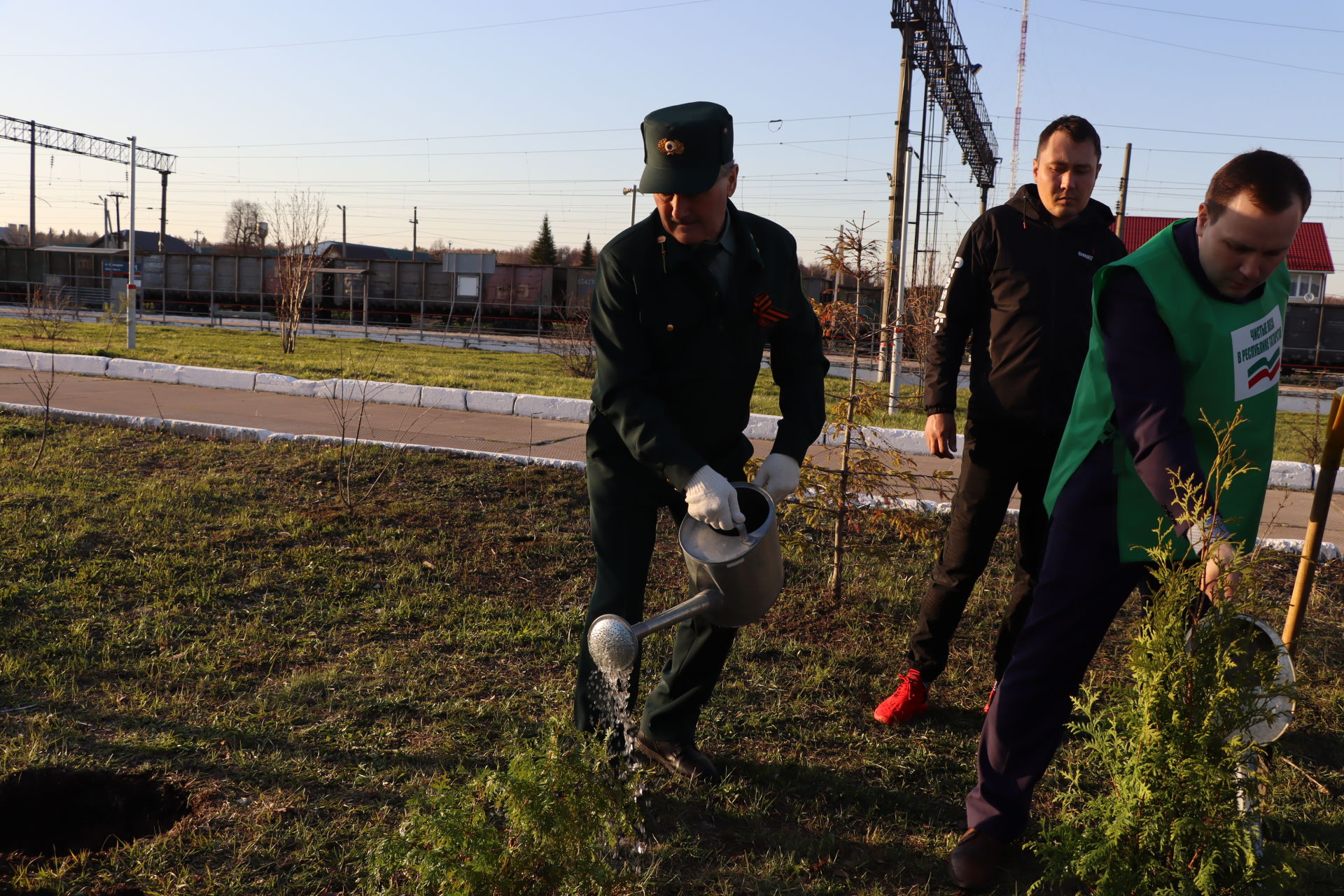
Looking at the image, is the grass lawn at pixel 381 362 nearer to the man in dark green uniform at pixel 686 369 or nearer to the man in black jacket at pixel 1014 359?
the man in black jacket at pixel 1014 359

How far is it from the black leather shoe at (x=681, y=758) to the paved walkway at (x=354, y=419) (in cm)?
→ 437

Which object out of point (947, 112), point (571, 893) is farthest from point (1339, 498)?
point (947, 112)

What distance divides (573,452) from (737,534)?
5.81 metres

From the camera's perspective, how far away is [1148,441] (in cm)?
206

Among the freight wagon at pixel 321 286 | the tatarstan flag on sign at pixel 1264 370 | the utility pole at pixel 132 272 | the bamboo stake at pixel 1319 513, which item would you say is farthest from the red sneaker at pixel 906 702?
the freight wagon at pixel 321 286

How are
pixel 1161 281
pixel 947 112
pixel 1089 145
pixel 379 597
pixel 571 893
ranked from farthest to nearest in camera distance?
pixel 947 112
pixel 379 597
pixel 1089 145
pixel 1161 281
pixel 571 893

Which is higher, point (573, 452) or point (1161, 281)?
point (1161, 281)

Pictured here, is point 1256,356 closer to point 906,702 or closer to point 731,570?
point 731,570

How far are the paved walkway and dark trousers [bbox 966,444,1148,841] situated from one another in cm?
462

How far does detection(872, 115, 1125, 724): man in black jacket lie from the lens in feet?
10.1

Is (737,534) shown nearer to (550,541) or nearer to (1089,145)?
(1089,145)

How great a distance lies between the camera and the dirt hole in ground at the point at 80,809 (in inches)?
101

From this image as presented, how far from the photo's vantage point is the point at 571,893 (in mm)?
1967

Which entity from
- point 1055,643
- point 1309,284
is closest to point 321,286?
point 1055,643
